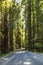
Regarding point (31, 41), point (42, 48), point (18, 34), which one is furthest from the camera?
point (18, 34)

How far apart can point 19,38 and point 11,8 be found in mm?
86815

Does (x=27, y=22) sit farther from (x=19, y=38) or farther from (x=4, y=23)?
(x=19, y=38)

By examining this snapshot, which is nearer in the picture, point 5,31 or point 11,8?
point 11,8

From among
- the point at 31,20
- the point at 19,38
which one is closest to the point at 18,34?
the point at 19,38

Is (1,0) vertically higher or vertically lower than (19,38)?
higher

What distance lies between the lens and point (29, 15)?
3132 inches

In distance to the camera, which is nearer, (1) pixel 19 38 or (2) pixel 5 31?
(2) pixel 5 31

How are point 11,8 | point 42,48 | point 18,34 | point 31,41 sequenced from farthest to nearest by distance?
1. point 18,34
2. point 31,41
3. point 42,48
4. point 11,8

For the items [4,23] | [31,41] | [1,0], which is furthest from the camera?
[31,41]

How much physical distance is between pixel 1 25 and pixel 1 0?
29777 millimetres

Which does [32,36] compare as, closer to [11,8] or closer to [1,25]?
[1,25]

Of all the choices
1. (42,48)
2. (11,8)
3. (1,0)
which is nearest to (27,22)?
(42,48)

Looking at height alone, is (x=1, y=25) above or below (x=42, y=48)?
above

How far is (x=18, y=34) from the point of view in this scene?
116 metres
